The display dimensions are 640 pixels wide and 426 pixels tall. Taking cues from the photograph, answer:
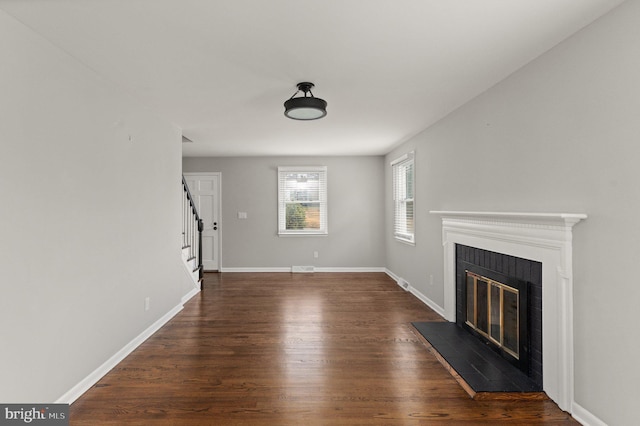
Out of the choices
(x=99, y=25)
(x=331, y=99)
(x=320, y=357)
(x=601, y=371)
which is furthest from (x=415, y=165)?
(x=99, y=25)

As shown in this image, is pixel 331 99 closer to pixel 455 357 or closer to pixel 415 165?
pixel 415 165

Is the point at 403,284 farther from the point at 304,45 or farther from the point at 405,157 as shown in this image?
the point at 304,45

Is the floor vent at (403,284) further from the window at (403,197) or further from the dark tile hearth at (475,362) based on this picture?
the dark tile hearth at (475,362)

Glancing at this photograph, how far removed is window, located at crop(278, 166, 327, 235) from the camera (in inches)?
270

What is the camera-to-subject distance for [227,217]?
685 centimetres

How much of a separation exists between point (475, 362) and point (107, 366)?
9.58 feet

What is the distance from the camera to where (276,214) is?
688 centimetres

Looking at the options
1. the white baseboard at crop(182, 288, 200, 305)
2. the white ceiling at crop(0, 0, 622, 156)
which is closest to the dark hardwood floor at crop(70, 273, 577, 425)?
the white baseboard at crop(182, 288, 200, 305)

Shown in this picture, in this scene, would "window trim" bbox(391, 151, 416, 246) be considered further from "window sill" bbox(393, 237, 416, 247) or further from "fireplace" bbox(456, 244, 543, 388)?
"fireplace" bbox(456, 244, 543, 388)

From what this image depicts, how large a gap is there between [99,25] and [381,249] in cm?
585

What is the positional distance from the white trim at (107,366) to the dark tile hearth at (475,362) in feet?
8.87

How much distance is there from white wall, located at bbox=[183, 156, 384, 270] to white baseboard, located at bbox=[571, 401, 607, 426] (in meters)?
4.85

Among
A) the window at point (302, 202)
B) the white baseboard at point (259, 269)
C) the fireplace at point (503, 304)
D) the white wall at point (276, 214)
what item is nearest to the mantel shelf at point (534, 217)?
the fireplace at point (503, 304)

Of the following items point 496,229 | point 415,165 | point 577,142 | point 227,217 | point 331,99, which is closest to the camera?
point 577,142
